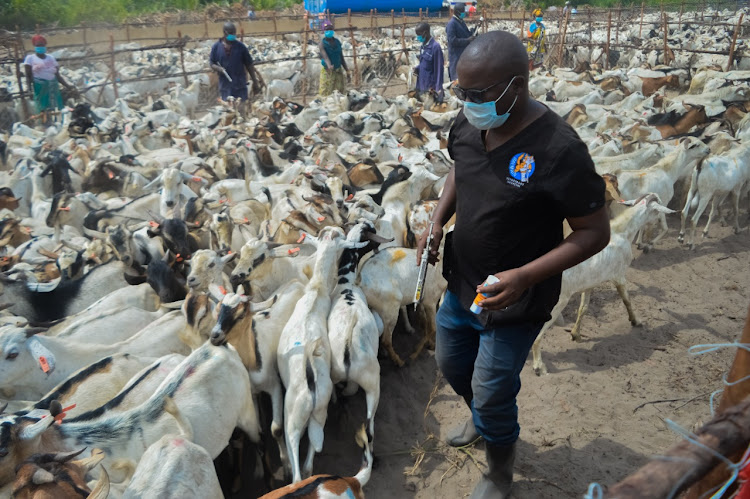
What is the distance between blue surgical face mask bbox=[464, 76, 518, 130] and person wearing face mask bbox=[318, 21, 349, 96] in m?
11.1

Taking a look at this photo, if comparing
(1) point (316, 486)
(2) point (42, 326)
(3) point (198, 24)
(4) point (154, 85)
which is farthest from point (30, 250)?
(3) point (198, 24)

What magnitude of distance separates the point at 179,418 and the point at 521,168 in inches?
93.0

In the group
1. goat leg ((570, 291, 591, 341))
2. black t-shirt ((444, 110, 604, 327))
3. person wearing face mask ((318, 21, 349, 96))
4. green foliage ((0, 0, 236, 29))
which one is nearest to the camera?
black t-shirt ((444, 110, 604, 327))

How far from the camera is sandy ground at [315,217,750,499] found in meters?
4.11

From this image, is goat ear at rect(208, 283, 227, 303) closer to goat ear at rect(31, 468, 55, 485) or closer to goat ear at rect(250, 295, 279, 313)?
goat ear at rect(250, 295, 279, 313)

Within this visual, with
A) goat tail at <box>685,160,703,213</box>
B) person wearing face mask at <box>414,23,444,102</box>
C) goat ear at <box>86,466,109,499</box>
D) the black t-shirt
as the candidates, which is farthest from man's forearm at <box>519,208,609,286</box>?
person wearing face mask at <box>414,23,444,102</box>

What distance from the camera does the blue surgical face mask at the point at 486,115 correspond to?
2.70m

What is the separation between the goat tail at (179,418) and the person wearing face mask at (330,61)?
11.0 metres

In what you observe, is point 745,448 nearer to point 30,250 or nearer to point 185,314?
point 185,314

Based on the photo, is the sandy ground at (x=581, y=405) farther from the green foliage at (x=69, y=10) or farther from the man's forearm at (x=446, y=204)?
the green foliage at (x=69, y=10)

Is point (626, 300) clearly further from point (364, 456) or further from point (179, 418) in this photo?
point (179, 418)

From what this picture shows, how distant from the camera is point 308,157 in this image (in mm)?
8945

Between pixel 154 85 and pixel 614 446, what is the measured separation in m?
17.1

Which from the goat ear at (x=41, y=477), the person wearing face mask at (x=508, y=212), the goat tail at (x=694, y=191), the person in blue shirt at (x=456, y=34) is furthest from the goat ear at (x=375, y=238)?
the person in blue shirt at (x=456, y=34)
